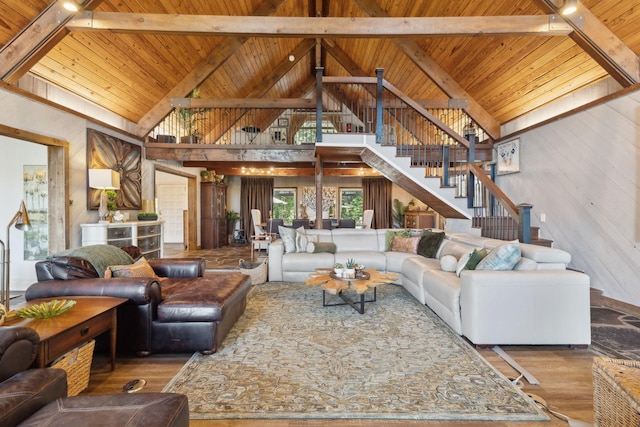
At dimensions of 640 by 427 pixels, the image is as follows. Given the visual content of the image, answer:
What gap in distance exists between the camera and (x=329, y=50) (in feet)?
23.1

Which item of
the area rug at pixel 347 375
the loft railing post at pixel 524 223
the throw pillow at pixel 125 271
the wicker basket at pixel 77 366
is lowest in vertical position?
the area rug at pixel 347 375

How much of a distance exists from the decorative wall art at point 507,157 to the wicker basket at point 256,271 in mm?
4581

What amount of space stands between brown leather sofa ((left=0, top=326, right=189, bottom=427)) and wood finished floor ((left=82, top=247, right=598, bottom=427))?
1.99 ft

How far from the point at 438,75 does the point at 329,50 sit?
9.65 ft

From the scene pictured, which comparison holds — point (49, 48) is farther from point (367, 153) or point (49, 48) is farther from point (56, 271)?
point (367, 153)

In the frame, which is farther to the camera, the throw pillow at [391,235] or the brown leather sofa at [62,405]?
the throw pillow at [391,235]

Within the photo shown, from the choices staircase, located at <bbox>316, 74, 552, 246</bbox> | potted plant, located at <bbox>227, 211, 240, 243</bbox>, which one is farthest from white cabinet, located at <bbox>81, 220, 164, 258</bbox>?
potted plant, located at <bbox>227, 211, 240, 243</bbox>

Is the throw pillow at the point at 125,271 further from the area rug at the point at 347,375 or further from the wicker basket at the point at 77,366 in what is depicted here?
the area rug at the point at 347,375

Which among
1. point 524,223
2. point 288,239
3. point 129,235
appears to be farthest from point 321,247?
point 129,235

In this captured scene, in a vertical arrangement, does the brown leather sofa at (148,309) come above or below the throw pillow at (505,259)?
below

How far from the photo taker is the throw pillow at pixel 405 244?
4418 millimetres

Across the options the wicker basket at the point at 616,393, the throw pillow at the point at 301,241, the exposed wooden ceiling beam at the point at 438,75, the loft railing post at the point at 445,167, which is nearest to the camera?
the wicker basket at the point at 616,393

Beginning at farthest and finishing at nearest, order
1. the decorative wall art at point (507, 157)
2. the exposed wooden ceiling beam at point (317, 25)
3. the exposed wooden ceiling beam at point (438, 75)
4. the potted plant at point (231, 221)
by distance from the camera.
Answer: the potted plant at point (231, 221) → the exposed wooden ceiling beam at point (438, 75) → the decorative wall art at point (507, 157) → the exposed wooden ceiling beam at point (317, 25)

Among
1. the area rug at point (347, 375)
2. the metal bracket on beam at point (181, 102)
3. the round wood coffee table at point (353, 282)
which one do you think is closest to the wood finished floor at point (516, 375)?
the area rug at point (347, 375)
